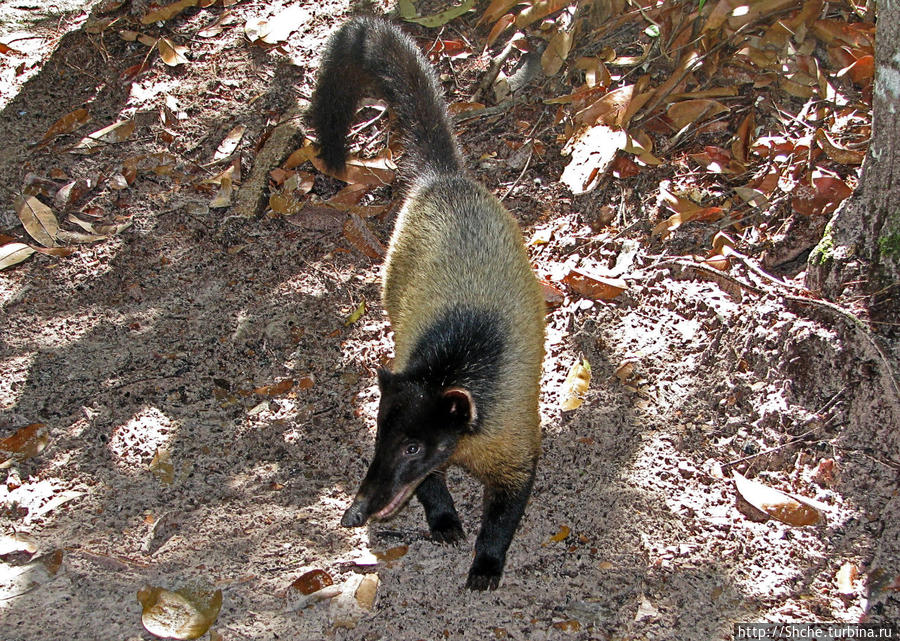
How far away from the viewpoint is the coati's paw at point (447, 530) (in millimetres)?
3391

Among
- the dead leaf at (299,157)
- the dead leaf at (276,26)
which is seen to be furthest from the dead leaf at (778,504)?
the dead leaf at (276,26)

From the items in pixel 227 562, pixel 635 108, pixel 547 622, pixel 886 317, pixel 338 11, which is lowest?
pixel 547 622

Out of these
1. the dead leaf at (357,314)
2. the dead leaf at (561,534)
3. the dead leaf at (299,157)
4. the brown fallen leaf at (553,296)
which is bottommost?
the dead leaf at (561,534)

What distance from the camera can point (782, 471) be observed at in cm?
318

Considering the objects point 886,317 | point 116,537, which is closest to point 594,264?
point 886,317

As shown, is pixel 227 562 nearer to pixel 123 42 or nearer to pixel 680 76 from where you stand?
pixel 680 76

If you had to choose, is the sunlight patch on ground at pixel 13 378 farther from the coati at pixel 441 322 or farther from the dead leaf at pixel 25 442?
the coati at pixel 441 322

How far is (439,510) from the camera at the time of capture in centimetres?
344

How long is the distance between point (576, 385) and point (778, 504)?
1.12 m

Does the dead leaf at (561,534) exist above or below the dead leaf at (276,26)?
below

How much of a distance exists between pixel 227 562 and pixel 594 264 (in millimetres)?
2533

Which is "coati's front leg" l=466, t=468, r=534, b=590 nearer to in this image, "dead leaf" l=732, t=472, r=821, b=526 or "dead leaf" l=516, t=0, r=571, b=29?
"dead leaf" l=732, t=472, r=821, b=526

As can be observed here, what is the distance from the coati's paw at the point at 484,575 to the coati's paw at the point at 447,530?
229 millimetres

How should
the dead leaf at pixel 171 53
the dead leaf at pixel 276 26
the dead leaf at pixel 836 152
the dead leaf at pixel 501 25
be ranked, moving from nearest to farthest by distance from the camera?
the dead leaf at pixel 836 152, the dead leaf at pixel 501 25, the dead leaf at pixel 171 53, the dead leaf at pixel 276 26
